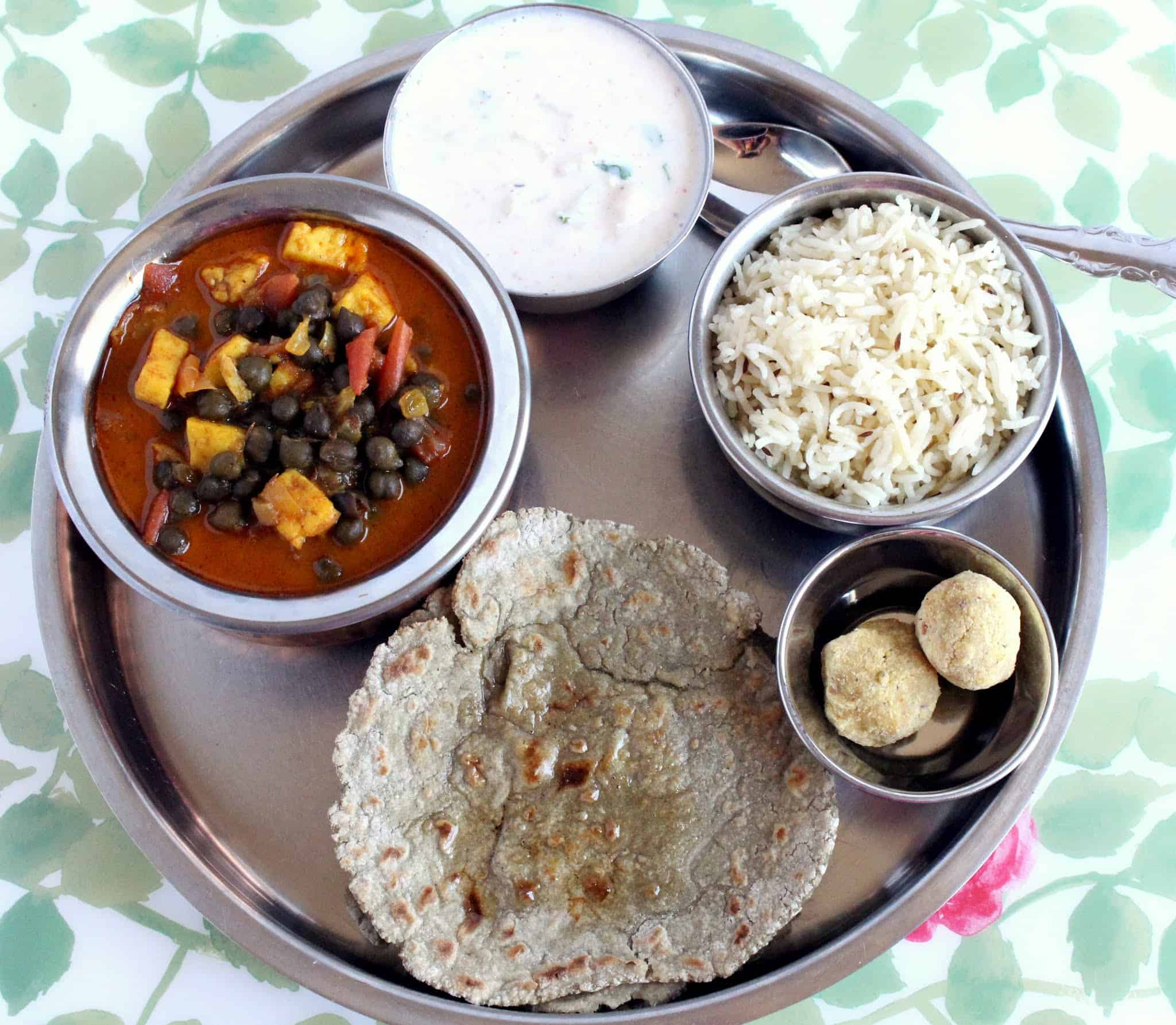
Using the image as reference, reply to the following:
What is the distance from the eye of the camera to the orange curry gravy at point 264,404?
293 centimetres

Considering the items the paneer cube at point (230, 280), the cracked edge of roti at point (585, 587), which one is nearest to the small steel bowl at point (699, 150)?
the paneer cube at point (230, 280)

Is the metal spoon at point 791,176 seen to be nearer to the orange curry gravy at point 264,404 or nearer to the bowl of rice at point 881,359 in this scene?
the bowl of rice at point 881,359

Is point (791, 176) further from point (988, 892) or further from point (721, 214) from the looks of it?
point (988, 892)

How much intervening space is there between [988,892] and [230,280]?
3.04 metres

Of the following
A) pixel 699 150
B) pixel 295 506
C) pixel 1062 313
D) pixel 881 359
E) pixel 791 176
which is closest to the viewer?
pixel 295 506

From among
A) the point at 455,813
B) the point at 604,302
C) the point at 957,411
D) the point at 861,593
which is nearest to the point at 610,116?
the point at 604,302

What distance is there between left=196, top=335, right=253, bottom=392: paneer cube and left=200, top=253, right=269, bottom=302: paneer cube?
0.49ft

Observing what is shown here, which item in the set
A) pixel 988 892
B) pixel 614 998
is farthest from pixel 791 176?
pixel 614 998

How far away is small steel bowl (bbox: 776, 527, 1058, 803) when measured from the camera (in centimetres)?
287

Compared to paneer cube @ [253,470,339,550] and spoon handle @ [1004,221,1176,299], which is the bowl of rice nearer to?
spoon handle @ [1004,221,1176,299]

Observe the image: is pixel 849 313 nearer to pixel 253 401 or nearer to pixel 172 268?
pixel 253 401

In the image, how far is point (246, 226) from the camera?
123 inches

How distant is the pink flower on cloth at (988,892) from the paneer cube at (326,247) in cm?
272

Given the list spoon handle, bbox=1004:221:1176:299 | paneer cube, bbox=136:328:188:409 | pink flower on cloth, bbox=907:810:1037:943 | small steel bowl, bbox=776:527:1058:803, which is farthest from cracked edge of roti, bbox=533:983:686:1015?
spoon handle, bbox=1004:221:1176:299
